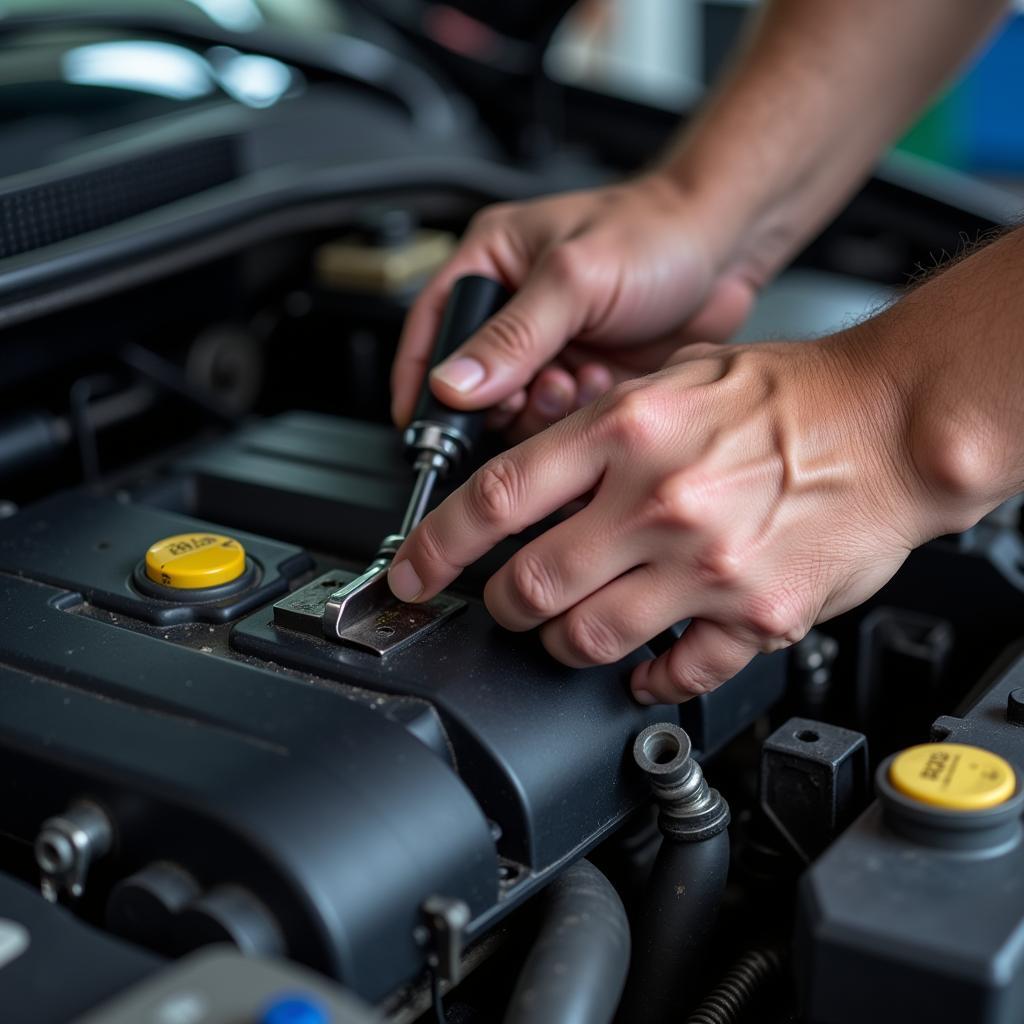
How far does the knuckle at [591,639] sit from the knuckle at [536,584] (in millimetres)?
14

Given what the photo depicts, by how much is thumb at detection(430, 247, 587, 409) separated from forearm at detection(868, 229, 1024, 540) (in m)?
0.25

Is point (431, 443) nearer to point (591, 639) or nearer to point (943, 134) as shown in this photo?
point (591, 639)

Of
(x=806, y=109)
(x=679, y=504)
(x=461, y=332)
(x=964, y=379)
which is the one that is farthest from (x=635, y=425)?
(x=806, y=109)

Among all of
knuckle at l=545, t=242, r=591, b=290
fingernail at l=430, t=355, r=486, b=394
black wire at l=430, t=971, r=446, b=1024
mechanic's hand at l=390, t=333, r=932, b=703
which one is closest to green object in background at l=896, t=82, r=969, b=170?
knuckle at l=545, t=242, r=591, b=290

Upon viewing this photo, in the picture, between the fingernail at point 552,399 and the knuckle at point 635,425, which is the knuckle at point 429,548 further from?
the fingernail at point 552,399

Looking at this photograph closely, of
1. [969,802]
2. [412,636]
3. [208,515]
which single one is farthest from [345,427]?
[969,802]

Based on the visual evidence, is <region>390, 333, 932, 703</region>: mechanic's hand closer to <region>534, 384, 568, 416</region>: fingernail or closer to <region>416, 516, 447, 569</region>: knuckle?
<region>416, 516, 447, 569</region>: knuckle

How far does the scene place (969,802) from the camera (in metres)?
0.56

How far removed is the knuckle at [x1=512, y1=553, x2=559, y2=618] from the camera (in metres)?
0.69

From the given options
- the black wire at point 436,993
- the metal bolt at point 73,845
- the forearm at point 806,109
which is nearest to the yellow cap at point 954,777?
the black wire at point 436,993

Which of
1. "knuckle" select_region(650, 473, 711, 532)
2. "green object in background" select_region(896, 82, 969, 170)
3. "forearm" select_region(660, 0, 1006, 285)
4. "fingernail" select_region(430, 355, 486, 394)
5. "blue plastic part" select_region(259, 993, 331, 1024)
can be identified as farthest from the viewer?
"green object in background" select_region(896, 82, 969, 170)

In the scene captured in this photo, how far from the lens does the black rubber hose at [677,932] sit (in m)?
0.67

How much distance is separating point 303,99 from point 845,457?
0.78m

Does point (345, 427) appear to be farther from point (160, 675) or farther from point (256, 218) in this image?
point (160, 675)
